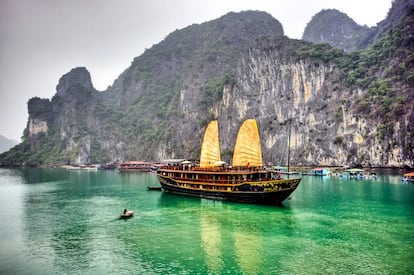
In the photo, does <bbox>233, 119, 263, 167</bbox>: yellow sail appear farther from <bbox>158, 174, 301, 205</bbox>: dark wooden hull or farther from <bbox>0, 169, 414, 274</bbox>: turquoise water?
<bbox>0, 169, 414, 274</bbox>: turquoise water

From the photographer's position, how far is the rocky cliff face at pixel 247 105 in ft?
226

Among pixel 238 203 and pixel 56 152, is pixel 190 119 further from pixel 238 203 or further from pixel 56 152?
pixel 238 203

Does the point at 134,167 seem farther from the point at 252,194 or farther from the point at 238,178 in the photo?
the point at 252,194

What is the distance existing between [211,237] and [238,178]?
12.3 meters

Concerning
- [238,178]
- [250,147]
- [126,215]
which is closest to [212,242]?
[126,215]

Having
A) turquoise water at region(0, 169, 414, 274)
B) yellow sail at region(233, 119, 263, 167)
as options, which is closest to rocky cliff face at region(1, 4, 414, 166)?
turquoise water at region(0, 169, 414, 274)

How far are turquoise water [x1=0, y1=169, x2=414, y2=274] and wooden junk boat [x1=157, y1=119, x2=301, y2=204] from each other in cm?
123

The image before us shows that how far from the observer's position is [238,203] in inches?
1254

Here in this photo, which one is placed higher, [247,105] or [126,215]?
[247,105]

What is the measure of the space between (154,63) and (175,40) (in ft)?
51.9

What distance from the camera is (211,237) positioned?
68.0 ft

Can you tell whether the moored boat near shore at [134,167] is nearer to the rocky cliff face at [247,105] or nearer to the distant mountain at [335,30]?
the rocky cliff face at [247,105]

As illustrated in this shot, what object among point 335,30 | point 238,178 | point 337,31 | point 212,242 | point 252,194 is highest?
point 335,30

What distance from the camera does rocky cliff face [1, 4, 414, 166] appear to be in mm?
68875
